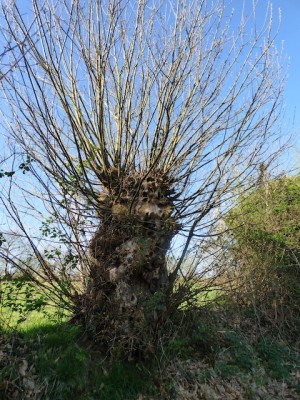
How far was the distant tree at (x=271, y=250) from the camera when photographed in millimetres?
7141

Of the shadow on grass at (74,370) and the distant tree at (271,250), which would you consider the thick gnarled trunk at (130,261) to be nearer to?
the shadow on grass at (74,370)

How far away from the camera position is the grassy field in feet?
12.8

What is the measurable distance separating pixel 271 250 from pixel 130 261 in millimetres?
3839

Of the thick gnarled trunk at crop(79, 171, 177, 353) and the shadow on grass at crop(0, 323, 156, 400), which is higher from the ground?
the thick gnarled trunk at crop(79, 171, 177, 353)

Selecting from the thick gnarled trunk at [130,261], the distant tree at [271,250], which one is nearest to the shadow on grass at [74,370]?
the thick gnarled trunk at [130,261]

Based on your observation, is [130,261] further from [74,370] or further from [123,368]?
[74,370]

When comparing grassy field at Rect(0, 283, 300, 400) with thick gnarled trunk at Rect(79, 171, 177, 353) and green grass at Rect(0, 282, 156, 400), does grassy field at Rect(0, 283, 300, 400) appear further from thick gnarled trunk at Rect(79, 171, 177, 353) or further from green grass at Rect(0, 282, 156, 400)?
thick gnarled trunk at Rect(79, 171, 177, 353)

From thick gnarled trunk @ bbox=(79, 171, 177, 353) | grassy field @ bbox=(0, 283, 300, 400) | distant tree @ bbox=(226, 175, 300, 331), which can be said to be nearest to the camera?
grassy field @ bbox=(0, 283, 300, 400)

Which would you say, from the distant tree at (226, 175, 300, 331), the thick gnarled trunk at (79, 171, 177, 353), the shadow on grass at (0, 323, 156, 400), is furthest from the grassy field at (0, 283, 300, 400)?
the distant tree at (226, 175, 300, 331)

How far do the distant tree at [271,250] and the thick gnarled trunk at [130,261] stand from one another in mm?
2124

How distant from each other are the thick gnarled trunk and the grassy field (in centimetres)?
34

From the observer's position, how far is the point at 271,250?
7.59m

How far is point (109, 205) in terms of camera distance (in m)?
5.42

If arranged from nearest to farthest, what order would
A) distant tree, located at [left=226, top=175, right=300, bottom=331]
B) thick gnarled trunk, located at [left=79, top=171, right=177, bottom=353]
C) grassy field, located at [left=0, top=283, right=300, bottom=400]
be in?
grassy field, located at [left=0, top=283, right=300, bottom=400] < thick gnarled trunk, located at [left=79, top=171, right=177, bottom=353] < distant tree, located at [left=226, top=175, right=300, bottom=331]
